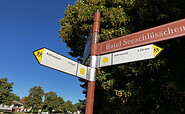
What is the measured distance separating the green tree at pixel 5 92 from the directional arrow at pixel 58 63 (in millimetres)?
41298

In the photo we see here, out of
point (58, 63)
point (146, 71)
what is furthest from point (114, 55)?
point (146, 71)

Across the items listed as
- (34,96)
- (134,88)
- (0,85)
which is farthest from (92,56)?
(34,96)

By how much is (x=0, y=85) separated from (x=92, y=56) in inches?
1735

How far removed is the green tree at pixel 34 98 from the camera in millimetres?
60800

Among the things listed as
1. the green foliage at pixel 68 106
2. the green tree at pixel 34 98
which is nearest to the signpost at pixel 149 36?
the green tree at pixel 34 98

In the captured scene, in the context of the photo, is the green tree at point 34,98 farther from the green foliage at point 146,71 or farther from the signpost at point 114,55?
the signpost at point 114,55

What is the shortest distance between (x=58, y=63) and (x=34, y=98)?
227 ft

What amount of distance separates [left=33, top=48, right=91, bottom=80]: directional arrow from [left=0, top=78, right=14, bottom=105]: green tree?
41298mm

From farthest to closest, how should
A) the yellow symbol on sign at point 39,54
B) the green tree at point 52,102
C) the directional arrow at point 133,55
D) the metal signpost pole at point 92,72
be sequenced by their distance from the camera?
the green tree at point 52,102 → the metal signpost pole at point 92,72 → the directional arrow at point 133,55 → the yellow symbol on sign at point 39,54

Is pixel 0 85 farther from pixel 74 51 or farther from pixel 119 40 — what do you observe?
pixel 119 40

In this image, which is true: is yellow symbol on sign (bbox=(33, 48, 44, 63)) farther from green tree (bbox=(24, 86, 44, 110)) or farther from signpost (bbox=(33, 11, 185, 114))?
green tree (bbox=(24, 86, 44, 110))

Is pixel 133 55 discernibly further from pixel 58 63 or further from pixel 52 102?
pixel 52 102

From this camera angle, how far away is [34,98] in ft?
206

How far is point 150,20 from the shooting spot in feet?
21.5
